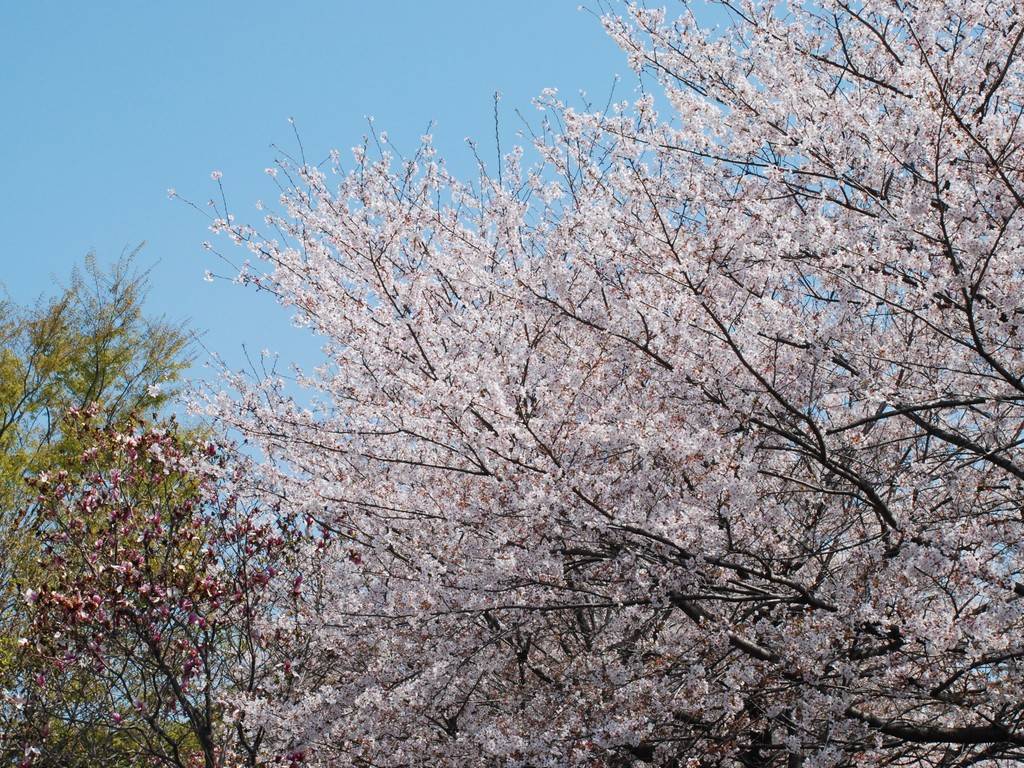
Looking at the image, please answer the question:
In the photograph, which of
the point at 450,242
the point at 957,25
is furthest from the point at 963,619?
the point at 450,242

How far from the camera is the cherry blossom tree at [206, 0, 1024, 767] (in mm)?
4633

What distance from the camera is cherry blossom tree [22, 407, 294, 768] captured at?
20.9 feet

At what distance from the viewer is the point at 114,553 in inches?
264

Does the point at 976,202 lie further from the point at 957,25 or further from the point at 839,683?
the point at 839,683

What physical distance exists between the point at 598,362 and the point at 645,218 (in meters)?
0.89

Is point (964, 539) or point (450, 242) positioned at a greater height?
point (450, 242)

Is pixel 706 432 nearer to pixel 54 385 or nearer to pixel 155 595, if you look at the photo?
pixel 155 595

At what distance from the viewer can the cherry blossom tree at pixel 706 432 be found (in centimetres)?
463

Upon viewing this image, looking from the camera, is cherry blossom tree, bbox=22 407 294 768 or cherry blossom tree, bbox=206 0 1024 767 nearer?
cherry blossom tree, bbox=206 0 1024 767

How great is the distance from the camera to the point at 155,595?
636 cm

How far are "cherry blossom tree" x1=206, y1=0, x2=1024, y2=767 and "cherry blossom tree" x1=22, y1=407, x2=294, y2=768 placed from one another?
595 millimetres

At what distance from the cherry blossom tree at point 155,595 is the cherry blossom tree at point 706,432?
23.4 inches

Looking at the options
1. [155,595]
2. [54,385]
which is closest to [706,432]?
[155,595]

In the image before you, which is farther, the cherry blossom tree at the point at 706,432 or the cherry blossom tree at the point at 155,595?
the cherry blossom tree at the point at 155,595
